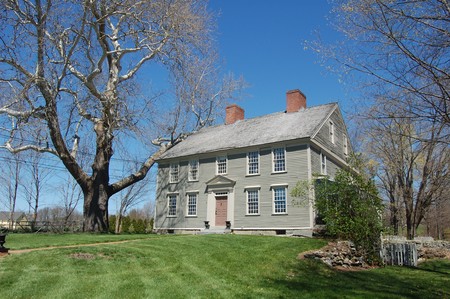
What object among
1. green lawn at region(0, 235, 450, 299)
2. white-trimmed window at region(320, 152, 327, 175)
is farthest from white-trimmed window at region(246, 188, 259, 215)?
green lawn at region(0, 235, 450, 299)

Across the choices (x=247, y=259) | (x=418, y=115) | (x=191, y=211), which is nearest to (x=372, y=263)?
(x=247, y=259)

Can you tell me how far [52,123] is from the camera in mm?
18219

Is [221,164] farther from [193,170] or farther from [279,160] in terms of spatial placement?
[279,160]

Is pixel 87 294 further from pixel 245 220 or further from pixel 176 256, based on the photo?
pixel 245 220

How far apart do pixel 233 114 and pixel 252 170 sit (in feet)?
24.3

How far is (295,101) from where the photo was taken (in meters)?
25.0

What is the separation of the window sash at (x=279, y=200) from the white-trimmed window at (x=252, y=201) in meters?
1.20

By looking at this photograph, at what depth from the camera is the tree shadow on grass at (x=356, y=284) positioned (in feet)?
28.1

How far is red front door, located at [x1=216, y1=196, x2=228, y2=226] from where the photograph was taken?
74.7 ft

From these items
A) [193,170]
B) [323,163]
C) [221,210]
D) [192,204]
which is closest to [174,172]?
[193,170]

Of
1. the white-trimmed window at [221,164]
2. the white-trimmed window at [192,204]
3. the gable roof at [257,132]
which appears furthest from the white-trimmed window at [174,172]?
the white-trimmed window at [221,164]

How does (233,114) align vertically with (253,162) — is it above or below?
above

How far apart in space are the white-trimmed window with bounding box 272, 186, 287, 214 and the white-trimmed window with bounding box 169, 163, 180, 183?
323 inches

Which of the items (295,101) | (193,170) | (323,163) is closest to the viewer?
(323,163)
